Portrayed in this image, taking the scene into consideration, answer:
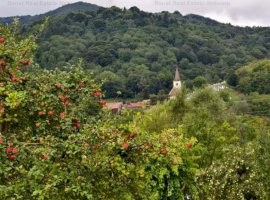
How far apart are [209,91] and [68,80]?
33.1 m

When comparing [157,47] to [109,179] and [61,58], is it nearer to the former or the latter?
[61,58]

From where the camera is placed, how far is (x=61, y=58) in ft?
438

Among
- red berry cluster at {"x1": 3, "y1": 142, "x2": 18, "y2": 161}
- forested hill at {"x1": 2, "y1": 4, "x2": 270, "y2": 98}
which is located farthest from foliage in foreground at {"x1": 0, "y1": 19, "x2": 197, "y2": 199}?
forested hill at {"x1": 2, "y1": 4, "x2": 270, "y2": 98}

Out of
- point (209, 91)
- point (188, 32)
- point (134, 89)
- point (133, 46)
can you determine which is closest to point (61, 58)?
point (134, 89)

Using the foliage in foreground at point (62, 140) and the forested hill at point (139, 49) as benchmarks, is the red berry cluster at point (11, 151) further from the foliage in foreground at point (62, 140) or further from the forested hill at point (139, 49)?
the forested hill at point (139, 49)

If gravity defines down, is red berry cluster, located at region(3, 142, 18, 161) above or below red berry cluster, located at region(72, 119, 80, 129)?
below

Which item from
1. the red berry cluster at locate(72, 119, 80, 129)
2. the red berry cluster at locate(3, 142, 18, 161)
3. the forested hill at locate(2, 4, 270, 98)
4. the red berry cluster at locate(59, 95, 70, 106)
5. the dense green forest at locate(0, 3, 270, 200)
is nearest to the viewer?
the red berry cluster at locate(3, 142, 18, 161)

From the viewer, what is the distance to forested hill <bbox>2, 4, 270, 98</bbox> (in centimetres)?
12875

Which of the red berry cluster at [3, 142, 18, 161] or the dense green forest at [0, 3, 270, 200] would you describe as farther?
the dense green forest at [0, 3, 270, 200]

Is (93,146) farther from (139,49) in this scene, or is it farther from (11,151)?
(139,49)

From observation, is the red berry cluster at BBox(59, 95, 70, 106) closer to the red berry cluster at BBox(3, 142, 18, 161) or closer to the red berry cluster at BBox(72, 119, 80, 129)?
the red berry cluster at BBox(72, 119, 80, 129)

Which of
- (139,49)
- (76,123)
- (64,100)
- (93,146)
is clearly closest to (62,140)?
(93,146)

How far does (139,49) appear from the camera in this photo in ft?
515

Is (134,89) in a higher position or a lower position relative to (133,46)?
lower
